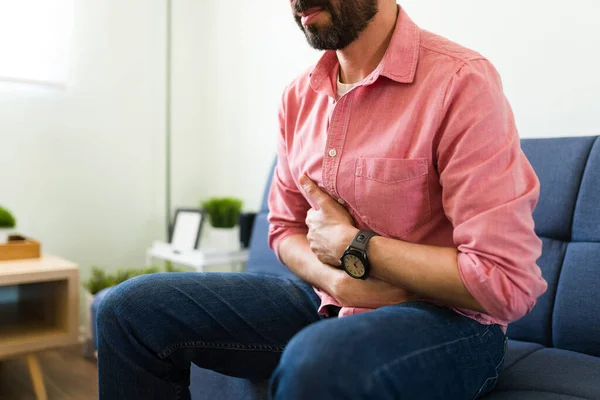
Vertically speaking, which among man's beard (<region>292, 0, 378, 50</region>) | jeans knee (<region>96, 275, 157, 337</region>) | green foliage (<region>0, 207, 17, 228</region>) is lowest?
green foliage (<region>0, 207, 17, 228</region>)

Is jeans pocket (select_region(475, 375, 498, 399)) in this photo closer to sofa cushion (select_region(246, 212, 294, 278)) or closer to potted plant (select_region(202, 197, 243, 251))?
sofa cushion (select_region(246, 212, 294, 278))

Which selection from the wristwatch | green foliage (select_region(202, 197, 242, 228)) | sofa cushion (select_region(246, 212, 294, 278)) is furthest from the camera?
green foliage (select_region(202, 197, 242, 228))

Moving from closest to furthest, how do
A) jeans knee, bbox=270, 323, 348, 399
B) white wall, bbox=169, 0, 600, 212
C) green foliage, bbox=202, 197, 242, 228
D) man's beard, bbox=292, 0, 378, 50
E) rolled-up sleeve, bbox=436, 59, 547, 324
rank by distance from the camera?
jeans knee, bbox=270, 323, 348, 399 → rolled-up sleeve, bbox=436, 59, 547, 324 → man's beard, bbox=292, 0, 378, 50 → white wall, bbox=169, 0, 600, 212 → green foliage, bbox=202, 197, 242, 228

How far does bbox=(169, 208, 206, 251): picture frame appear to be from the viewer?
237 cm

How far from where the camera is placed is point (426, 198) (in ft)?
3.16

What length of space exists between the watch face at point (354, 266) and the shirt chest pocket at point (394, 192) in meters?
0.09

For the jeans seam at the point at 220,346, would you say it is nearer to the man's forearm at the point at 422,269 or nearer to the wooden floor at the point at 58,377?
the man's forearm at the point at 422,269

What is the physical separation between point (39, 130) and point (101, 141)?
10.6 inches

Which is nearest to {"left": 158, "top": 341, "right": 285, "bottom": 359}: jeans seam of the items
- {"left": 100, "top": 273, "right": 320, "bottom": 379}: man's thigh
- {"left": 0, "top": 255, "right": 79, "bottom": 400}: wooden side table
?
{"left": 100, "top": 273, "right": 320, "bottom": 379}: man's thigh

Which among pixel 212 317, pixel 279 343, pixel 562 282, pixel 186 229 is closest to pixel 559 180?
pixel 562 282

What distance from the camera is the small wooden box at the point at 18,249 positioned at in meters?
1.94

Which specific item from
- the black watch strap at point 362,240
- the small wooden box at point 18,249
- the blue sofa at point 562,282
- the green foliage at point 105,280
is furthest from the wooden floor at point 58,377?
the black watch strap at point 362,240

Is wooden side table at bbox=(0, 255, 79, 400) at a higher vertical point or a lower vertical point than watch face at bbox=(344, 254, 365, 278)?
lower

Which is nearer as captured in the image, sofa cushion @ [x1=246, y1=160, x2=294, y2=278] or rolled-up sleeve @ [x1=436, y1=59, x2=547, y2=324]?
rolled-up sleeve @ [x1=436, y1=59, x2=547, y2=324]
